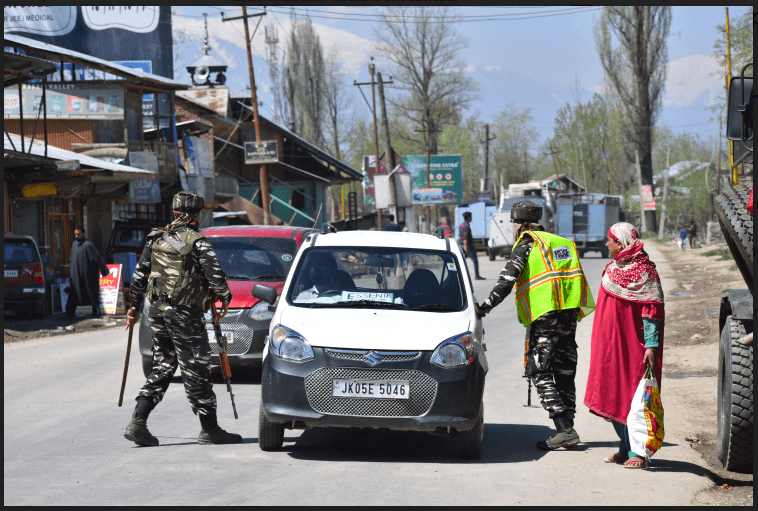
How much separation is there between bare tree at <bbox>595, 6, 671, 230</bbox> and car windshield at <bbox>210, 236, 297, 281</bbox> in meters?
47.3

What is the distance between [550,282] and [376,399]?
65.8 inches

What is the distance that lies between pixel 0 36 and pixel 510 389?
6802 mm

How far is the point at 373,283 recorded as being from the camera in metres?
7.86

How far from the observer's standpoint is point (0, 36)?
1001 centimetres

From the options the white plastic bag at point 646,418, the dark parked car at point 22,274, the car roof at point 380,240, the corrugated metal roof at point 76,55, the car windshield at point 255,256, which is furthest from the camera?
the corrugated metal roof at point 76,55

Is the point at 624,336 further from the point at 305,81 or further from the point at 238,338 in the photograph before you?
the point at 305,81

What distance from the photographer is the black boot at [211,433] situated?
6.92 metres

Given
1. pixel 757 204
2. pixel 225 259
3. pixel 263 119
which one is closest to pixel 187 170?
pixel 263 119

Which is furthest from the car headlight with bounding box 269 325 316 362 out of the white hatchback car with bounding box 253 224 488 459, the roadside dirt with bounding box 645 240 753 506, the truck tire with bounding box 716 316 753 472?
the truck tire with bounding box 716 316 753 472

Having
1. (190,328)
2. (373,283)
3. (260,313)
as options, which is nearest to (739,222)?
(373,283)

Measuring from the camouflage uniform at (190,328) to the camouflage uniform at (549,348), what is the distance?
6.86 ft

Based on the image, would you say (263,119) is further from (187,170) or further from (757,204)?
(757,204)

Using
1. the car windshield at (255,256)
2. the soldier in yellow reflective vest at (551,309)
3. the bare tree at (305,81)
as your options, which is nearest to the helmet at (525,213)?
the soldier in yellow reflective vest at (551,309)

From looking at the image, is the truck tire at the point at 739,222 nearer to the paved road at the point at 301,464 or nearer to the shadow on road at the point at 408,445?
the paved road at the point at 301,464
